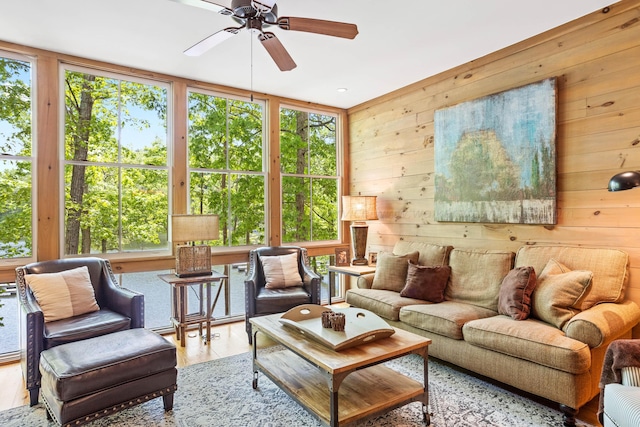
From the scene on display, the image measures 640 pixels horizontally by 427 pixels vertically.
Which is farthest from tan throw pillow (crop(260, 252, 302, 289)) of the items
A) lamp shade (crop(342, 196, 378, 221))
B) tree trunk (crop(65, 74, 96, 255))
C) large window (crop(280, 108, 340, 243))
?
tree trunk (crop(65, 74, 96, 255))

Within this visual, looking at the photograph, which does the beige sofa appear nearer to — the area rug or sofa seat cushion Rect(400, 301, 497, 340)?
sofa seat cushion Rect(400, 301, 497, 340)

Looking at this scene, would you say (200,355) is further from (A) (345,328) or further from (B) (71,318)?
(A) (345,328)

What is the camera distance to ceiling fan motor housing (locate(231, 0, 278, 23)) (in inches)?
83.7

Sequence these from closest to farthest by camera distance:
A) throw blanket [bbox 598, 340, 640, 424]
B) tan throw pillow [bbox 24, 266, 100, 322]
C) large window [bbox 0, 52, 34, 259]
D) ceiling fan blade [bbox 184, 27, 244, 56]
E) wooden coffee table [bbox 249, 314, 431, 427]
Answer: throw blanket [bbox 598, 340, 640, 424]
wooden coffee table [bbox 249, 314, 431, 427]
ceiling fan blade [bbox 184, 27, 244, 56]
tan throw pillow [bbox 24, 266, 100, 322]
large window [bbox 0, 52, 34, 259]

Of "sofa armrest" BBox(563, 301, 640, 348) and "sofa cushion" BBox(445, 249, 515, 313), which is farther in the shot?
"sofa cushion" BBox(445, 249, 515, 313)

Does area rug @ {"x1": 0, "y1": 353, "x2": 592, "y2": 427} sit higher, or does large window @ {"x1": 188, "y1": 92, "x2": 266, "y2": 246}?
large window @ {"x1": 188, "y1": 92, "x2": 266, "y2": 246}

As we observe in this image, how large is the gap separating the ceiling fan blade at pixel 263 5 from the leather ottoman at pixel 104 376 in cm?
212

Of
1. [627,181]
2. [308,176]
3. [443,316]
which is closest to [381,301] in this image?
[443,316]

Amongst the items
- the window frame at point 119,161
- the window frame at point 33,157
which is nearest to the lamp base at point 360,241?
the window frame at point 119,161

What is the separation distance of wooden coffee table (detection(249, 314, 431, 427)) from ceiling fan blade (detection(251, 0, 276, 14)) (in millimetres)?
1957

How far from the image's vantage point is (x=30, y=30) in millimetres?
3023

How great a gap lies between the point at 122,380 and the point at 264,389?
3.12 feet

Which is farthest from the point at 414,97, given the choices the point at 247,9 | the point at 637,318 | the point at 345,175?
the point at 637,318

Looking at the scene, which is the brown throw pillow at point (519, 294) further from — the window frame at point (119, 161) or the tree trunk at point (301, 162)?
the window frame at point (119, 161)
